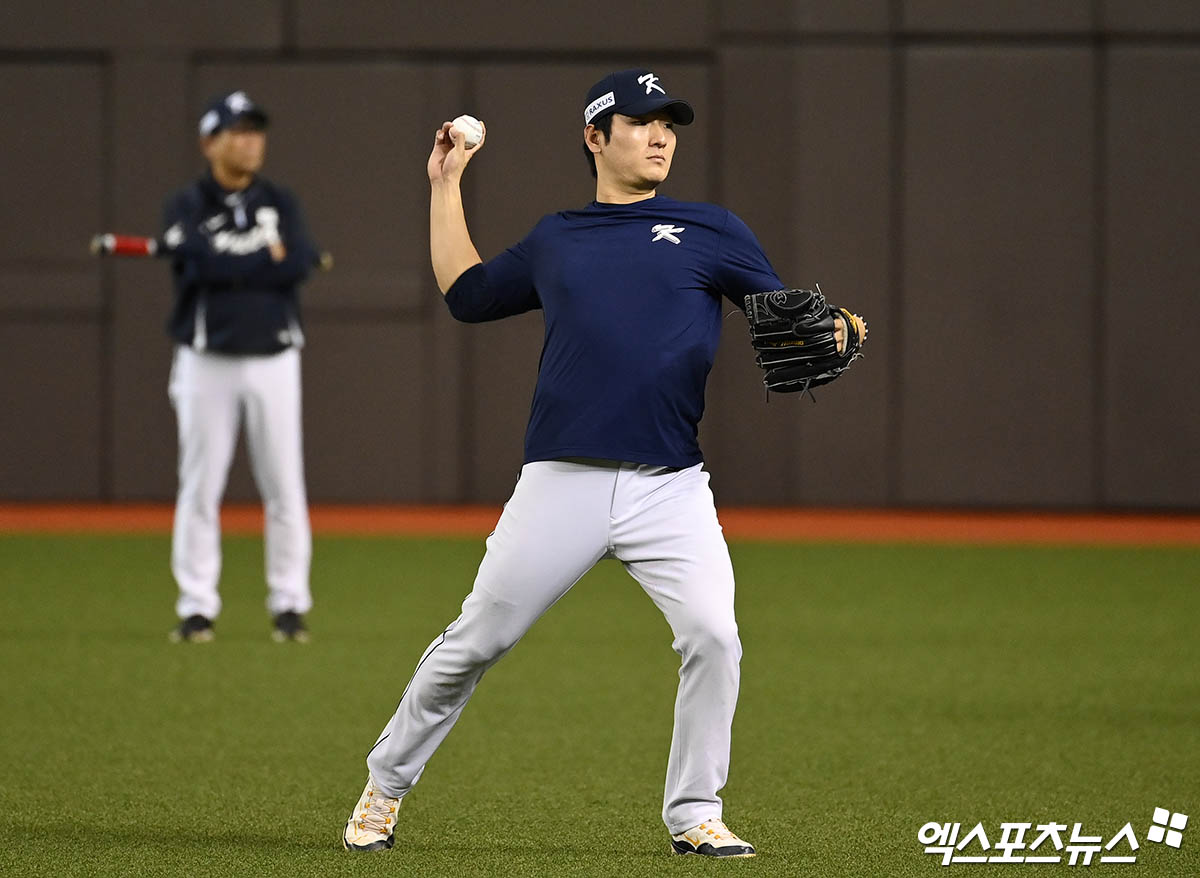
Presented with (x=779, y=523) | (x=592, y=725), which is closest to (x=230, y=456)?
(x=592, y=725)

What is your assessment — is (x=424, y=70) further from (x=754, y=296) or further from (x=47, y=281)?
(x=754, y=296)

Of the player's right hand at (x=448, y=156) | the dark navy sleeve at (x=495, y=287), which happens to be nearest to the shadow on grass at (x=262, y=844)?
the dark navy sleeve at (x=495, y=287)

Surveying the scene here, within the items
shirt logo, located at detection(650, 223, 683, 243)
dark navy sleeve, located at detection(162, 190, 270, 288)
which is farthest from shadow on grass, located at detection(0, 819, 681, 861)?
dark navy sleeve, located at detection(162, 190, 270, 288)

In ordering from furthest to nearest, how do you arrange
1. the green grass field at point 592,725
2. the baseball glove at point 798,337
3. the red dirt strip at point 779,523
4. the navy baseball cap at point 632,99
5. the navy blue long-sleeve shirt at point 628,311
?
the red dirt strip at point 779,523, the green grass field at point 592,725, the navy baseball cap at point 632,99, the navy blue long-sleeve shirt at point 628,311, the baseball glove at point 798,337

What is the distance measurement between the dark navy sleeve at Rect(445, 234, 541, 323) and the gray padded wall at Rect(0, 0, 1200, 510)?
11.1 metres

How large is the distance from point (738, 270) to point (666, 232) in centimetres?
22

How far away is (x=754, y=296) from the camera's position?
4762 millimetres

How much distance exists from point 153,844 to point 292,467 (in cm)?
408

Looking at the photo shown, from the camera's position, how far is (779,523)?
15305mm

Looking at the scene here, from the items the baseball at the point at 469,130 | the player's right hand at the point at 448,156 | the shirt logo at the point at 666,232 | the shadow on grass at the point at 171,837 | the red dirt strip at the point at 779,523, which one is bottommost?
the shadow on grass at the point at 171,837

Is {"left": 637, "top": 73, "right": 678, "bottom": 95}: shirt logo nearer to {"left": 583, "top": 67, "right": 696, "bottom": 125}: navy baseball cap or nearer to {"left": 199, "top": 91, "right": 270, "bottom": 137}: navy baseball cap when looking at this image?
{"left": 583, "top": 67, "right": 696, "bottom": 125}: navy baseball cap

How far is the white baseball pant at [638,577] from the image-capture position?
4781 mm

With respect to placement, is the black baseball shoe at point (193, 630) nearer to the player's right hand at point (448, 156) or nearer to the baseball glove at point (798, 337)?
the player's right hand at point (448, 156)

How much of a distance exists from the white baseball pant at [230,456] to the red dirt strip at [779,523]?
211 inches
